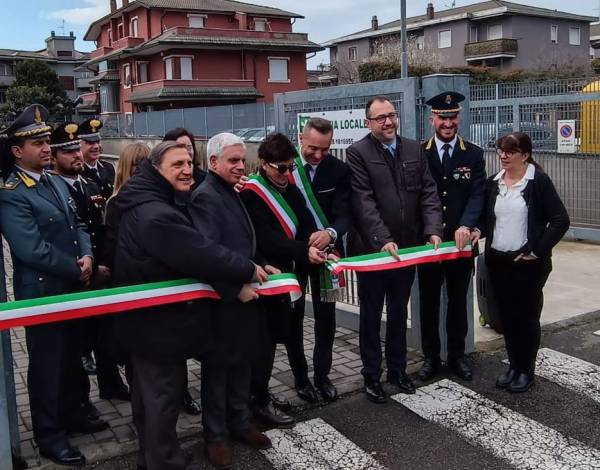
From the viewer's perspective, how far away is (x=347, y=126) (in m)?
6.35

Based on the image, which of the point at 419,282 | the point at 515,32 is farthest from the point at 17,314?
the point at 515,32

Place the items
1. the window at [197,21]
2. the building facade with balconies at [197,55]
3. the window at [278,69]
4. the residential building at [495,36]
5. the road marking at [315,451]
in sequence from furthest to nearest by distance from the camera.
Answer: the window at [197,21] < the window at [278,69] < the residential building at [495,36] < the building facade with balconies at [197,55] < the road marking at [315,451]

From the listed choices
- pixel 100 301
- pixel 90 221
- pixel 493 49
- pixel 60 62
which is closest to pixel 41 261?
pixel 100 301

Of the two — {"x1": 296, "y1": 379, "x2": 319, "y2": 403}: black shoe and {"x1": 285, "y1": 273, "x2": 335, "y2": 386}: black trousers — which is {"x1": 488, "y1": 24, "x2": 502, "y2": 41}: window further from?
{"x1": 296, "y1": 379, "x2": 319, "y2": 403}: black shoe

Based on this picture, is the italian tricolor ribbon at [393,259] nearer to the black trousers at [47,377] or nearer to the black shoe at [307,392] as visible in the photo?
the black shoe at [307,392]

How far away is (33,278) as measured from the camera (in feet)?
13.4

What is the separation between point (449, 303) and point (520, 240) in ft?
2.71

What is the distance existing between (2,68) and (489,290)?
9019 centimetres

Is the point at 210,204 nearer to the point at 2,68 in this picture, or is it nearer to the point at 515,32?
the point at 515,32

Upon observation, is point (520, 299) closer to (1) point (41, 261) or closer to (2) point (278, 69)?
(1) point (41, 261)

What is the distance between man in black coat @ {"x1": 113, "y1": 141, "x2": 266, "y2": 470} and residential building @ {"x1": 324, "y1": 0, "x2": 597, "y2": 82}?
1979 inches

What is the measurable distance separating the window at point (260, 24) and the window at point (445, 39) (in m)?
15.8

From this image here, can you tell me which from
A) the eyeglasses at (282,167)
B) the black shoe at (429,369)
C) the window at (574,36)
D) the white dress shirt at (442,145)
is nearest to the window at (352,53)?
the window at (574,36)

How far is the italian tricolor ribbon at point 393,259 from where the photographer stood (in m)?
4.73
